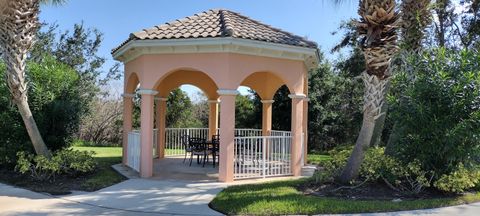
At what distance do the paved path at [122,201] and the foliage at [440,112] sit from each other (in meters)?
4.47

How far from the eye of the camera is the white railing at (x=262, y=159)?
1168 cm

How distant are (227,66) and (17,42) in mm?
5354

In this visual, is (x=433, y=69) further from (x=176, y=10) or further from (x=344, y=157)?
(x=176, y=10)

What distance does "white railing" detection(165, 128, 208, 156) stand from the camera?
17.2m

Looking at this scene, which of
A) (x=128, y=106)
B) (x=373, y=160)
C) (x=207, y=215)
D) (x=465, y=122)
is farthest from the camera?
(x=128, y=106)

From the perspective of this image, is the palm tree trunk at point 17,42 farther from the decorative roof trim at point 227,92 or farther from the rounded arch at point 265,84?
the rounded arch at point 265,84

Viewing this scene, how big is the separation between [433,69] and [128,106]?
31.0 ft

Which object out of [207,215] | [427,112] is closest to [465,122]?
[427,112]

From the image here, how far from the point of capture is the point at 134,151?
12672 millimetres

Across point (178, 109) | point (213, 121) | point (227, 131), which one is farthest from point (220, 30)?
point (178, 109)

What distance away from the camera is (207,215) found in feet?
24.1

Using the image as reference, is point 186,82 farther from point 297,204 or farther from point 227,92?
point 297,204

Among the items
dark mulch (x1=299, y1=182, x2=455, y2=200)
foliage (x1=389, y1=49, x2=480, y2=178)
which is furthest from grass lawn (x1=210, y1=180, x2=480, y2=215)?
foliage (x1=389, y1=49, x2=480, y2=178)

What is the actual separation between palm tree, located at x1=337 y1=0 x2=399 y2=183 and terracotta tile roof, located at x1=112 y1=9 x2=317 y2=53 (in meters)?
3.05
